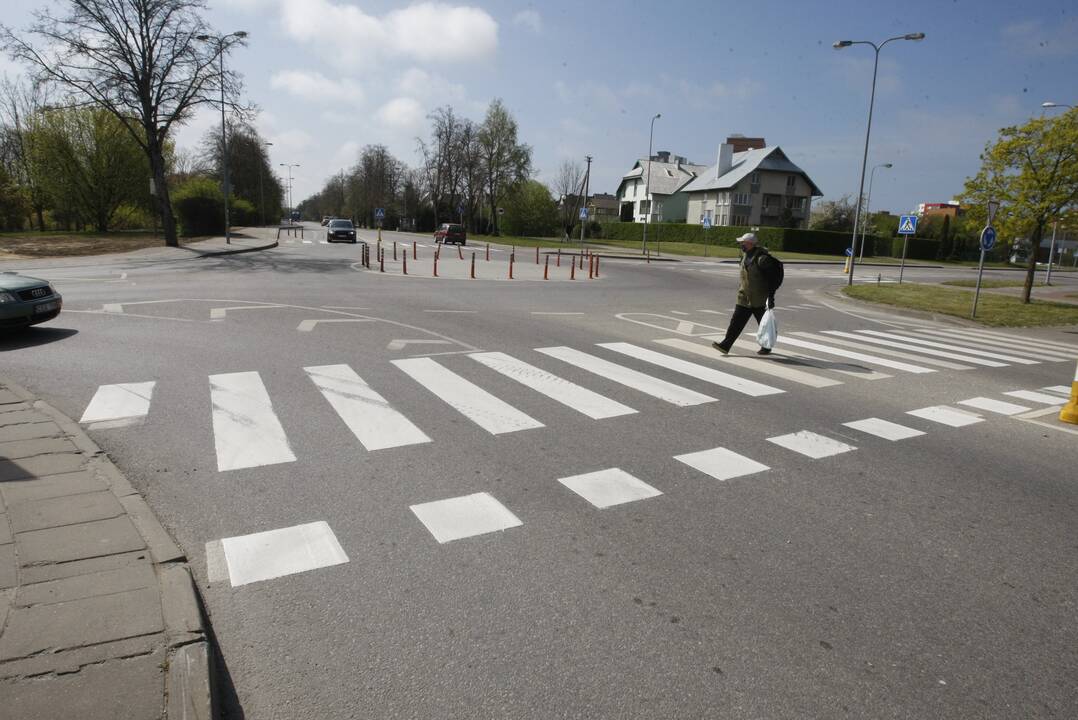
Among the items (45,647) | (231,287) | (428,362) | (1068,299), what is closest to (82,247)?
(231,287)

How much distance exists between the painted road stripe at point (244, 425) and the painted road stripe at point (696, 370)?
5178 mm

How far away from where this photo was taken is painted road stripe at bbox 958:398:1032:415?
7484mm

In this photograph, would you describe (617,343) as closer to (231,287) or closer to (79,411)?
(79,411)

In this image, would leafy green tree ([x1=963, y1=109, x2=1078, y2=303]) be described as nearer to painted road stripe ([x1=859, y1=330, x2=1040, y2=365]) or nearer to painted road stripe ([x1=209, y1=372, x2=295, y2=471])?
painted road stripe ([x1=859, y1=330, x2=1040, y2=365])

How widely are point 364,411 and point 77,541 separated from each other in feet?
9.99

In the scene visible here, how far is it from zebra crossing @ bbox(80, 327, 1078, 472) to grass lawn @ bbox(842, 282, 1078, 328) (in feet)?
18.8

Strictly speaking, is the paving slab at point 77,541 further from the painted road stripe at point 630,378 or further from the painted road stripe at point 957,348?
the painted road stripe at point 957,348

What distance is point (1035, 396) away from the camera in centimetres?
838

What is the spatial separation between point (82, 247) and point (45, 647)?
37265mm

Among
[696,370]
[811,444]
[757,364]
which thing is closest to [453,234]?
[757,364]

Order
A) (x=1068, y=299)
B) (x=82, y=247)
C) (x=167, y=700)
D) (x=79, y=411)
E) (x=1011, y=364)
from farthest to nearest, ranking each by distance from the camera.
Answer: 1. (x=82, y=247)
2. (x=1068, y=299)
3. (x=1011, y=364)
4. (x=79, y=411)
5. (x=167, y=700)

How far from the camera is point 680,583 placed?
140 inches

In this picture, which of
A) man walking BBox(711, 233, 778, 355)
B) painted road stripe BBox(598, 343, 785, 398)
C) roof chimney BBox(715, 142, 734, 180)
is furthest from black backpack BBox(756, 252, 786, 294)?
roof chimney BBox(715, 142, 734, 180)

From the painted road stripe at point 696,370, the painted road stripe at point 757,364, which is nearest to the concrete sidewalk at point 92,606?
the painted road stripe at point 696,370
